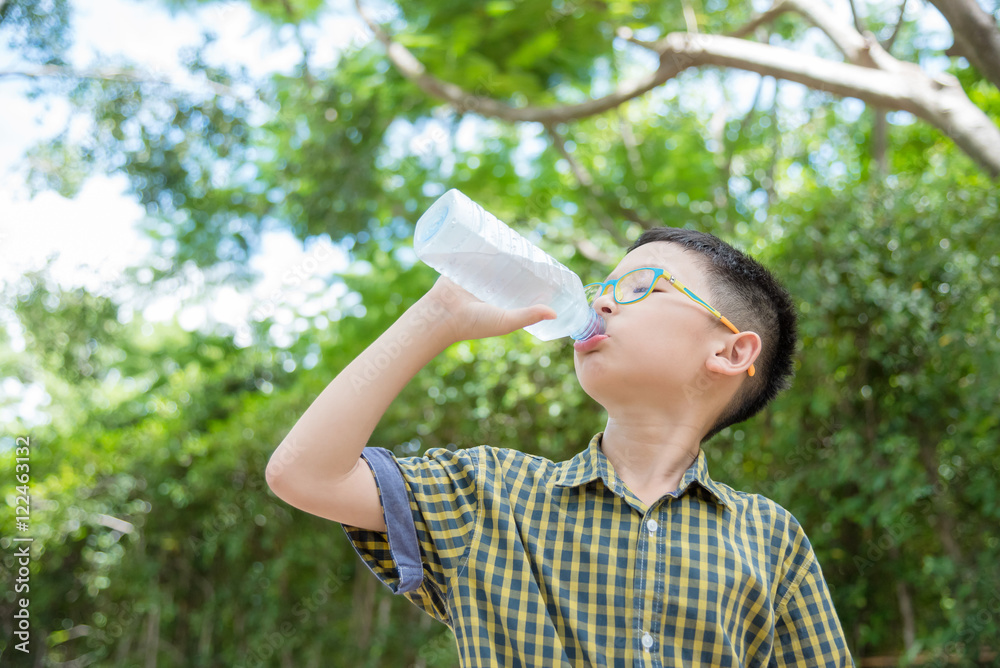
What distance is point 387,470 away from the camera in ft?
3.71

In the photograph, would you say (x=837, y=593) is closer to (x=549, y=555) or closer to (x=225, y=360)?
(x=549, y=555)

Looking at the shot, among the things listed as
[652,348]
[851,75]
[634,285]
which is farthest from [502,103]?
[652,348]

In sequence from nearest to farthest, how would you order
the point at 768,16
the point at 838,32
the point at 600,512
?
the point at 600,512 < the point at 838,32 < the point at 768,16

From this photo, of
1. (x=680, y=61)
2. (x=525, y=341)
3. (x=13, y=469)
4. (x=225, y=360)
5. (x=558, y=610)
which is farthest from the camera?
(x=225, y=360)

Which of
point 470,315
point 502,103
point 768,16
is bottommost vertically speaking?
point 502,103

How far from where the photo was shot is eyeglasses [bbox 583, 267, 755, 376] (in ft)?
4.24

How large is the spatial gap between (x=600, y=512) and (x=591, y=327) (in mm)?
320

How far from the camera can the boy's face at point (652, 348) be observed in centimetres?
122

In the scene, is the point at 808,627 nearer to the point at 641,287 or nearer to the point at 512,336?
the point at 641,287

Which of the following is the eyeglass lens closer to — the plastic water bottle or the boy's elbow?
the plastic water bottle

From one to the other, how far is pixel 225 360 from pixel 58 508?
1.67 metres

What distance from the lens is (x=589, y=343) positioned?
1.26 m

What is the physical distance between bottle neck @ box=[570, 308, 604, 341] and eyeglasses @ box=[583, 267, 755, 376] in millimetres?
44

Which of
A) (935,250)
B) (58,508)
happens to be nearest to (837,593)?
(935,250)
